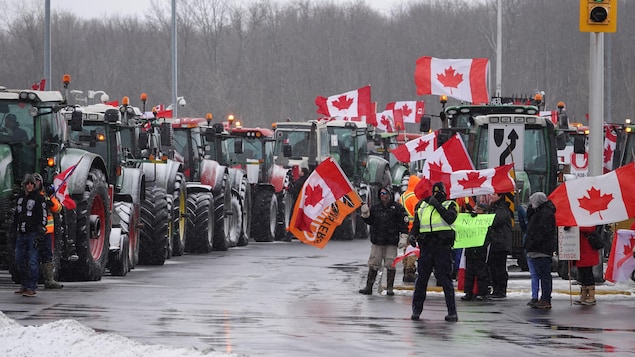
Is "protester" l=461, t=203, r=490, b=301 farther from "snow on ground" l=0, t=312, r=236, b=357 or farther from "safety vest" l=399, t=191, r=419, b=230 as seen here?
"snow on ground" l=0, t=312, r=236, b=357

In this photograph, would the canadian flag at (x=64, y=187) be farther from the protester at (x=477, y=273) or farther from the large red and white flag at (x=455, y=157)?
the protester at (x=477, y=273)

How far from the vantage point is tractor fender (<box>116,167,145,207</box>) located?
81.3 feet

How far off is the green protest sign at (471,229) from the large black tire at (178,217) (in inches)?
314

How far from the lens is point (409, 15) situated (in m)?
125

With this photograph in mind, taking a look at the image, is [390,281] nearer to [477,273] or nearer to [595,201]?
[477,273]

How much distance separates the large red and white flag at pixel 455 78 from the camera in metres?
33.7

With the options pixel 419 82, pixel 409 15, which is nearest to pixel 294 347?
pixel 419 82

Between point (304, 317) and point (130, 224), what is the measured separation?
7667 millimetres

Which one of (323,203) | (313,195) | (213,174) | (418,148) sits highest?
(418,148)

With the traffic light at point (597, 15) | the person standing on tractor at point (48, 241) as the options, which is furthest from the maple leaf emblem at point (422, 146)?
the person standing on tractor at point (48, 241)

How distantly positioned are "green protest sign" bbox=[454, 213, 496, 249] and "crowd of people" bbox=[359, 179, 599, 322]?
0.09 m

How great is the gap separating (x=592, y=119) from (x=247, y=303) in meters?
6.25

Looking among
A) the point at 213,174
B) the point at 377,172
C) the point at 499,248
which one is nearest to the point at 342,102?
the point at 377,172

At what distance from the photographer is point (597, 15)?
20828 millimetres
